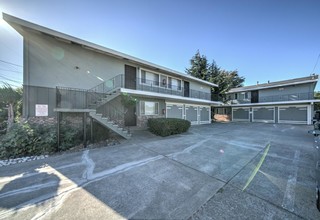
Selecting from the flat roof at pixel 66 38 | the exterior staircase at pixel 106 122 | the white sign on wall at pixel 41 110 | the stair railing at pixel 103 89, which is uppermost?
the flat roof at pixel 66 38

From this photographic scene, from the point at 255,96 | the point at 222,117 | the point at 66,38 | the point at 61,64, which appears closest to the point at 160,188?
the point at 61,64

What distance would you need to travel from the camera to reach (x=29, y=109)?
23.5 feet

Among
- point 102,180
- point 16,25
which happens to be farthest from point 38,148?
point 16,25

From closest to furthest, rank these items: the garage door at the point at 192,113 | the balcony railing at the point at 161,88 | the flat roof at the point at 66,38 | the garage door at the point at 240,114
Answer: the flat roof at the point at 66,38 → the balcony railing at the point at 161,88 → the garage door at the point at 192,113 → the garage door at the point at 240,114

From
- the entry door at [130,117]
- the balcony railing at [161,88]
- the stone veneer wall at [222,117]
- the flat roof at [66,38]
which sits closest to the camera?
the flat roof at [66,38]

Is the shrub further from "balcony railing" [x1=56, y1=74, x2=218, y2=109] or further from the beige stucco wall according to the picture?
the beige stucco wall

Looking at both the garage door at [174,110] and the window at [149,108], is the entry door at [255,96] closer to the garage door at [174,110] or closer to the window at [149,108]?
the garage door at [174,110]

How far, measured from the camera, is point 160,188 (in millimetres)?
3164

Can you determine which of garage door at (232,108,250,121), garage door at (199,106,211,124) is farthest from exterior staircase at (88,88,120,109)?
garage door at (232,108,250,121)

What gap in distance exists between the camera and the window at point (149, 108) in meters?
12.0

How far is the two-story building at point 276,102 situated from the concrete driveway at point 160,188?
19.0 metres

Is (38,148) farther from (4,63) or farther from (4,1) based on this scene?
(4,63)

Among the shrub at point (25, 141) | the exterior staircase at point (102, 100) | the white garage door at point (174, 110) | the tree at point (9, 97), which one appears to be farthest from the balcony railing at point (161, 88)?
the tree at point (9, 97)

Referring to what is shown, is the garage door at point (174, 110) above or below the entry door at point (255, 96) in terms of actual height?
below
